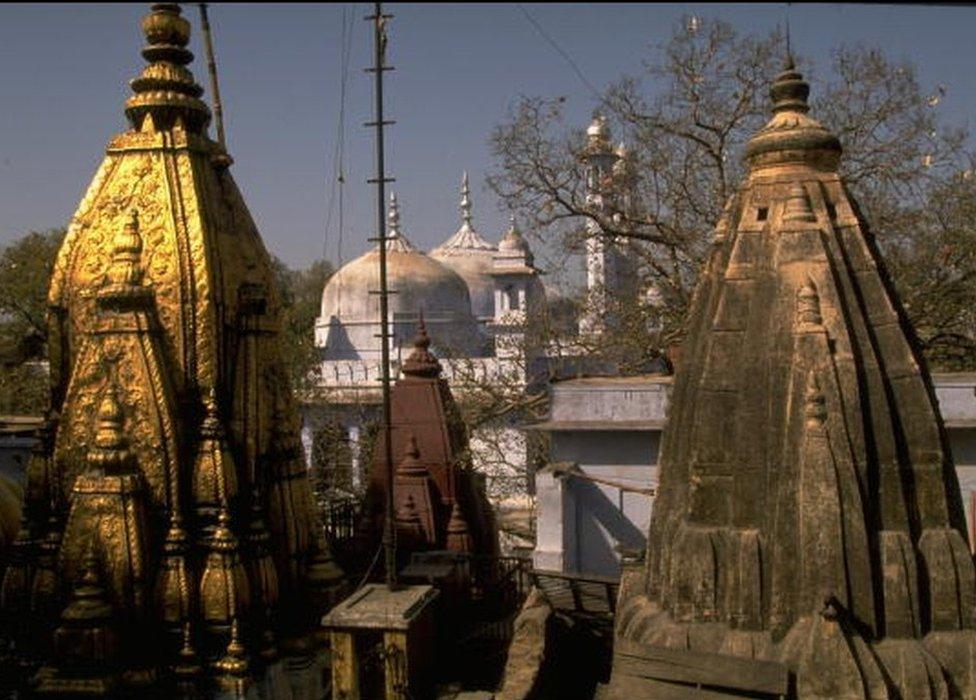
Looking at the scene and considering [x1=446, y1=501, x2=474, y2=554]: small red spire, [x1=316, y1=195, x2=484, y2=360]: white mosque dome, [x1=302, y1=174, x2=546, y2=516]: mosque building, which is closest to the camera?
[x1=446, y1=501, x2=474, y2=554]: small red spire

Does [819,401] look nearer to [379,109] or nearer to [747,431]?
[747,431]

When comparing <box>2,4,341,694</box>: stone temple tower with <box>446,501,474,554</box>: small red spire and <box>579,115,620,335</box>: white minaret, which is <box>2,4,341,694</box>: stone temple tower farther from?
<box>579,115,620,335</box>: white minaret

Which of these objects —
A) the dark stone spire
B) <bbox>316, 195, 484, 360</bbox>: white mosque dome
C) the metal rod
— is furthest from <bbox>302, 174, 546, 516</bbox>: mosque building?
the dark stone spire

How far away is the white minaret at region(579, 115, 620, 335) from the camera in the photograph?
17797 millimetres

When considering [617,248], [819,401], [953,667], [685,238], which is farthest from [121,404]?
[617,248]

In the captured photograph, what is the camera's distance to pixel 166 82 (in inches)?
297

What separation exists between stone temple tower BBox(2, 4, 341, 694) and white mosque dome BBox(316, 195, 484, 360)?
88.9 ft

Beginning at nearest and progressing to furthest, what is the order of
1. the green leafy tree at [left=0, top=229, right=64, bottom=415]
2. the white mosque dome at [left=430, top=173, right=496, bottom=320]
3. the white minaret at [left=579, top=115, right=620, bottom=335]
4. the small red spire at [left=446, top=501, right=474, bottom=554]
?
the small red spire at [left=446, top=501, right=474, bottom=554] < the white minaret at [left=579, top=115, right=620, bottom=335] < the green leafy tree at [left=0, top=229, right=64, bottom=415] < the white mosque dome at [left=430, top=173, right=496, bottom=320]

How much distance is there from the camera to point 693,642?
18.3 ft

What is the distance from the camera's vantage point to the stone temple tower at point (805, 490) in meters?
5.34

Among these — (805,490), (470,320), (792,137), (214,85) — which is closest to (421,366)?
(214,85)

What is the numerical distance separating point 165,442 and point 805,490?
4261mm

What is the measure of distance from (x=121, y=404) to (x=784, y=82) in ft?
16.7

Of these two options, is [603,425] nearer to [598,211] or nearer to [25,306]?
[598,211]
